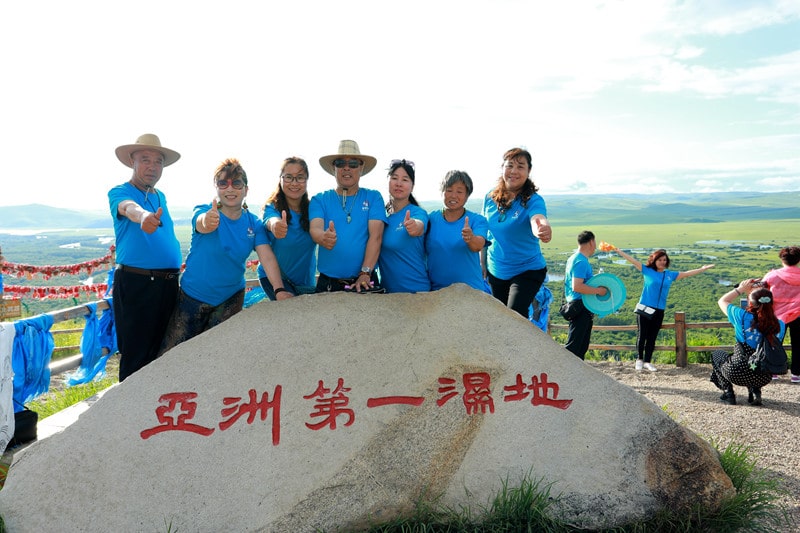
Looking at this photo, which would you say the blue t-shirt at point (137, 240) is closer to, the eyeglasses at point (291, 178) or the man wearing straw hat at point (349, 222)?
the eyeglasses at point (291, 178)

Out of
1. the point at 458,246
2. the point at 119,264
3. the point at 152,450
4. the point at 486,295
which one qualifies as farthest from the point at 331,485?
the point at 119,264

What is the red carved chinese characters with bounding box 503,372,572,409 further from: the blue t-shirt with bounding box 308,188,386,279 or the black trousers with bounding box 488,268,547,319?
the blue t-shirt with bounding box 308,188,386,279

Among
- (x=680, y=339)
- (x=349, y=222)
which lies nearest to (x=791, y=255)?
(x=680, y=339)

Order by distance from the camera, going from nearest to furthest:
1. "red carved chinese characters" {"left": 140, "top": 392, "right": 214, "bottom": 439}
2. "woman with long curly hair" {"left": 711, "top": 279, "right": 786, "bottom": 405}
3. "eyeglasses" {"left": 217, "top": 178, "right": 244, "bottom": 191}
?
1. "red carved chinese characters" {"left": 140, "top": 392, "right": 214, "bottom": 439}
2. "eyeglasses" {"left": 217, "top": 178, "right": 244, "bottom": 191}
3. "woman with long curly hair" {"left": 711, "top": 279, "right": 786, "bottom": 405}

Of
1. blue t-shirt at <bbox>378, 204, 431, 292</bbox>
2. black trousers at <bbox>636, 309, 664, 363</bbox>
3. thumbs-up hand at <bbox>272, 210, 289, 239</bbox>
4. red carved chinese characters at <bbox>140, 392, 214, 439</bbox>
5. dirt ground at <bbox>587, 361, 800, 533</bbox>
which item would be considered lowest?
dirt ground at <bbox>587, 361, 800, 533</bbox>

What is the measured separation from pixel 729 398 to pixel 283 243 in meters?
5.37

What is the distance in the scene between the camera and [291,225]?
12.2 feet

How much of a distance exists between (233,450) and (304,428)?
1.30ft

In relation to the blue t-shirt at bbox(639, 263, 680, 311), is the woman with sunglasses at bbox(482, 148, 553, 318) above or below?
above

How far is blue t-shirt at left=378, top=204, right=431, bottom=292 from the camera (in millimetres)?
3727

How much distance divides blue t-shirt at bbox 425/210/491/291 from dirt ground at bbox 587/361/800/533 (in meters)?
2.41

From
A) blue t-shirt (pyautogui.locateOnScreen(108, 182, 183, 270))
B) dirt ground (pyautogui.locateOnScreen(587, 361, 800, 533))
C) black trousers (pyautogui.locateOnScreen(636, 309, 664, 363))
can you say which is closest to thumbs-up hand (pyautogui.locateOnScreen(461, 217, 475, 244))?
blue t-shirt (pyautogui.locateOnScreen(108, 182, 183, 270))

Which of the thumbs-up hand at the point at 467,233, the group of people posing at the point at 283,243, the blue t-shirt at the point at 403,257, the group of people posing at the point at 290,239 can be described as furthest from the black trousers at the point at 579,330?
the thumbs-up hand at the point at 467,233

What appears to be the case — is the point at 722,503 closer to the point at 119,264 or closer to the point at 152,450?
the point at 152,450
